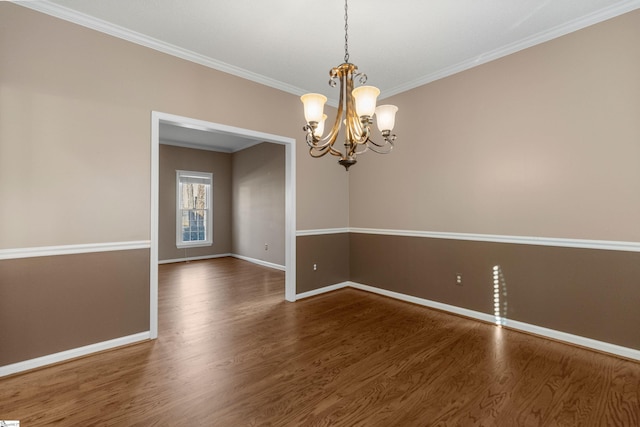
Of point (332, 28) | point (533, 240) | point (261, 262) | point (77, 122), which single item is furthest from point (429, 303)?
point (77, 122)

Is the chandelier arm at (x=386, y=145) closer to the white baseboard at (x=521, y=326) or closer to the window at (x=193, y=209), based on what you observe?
the white baseboard at (x=521, y=326)

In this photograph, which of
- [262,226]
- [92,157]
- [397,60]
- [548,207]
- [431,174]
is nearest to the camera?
[92,157]

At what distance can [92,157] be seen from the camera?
2646mm

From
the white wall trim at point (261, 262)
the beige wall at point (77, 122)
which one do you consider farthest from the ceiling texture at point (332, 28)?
the white wall trim at point (261, 262)

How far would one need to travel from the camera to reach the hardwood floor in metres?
1.82

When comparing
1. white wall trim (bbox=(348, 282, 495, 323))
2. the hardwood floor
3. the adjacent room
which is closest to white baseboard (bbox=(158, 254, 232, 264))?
the adjacent room

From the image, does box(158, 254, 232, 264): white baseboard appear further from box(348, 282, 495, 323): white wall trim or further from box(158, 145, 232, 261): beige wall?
box(348, 282, 495, 323): white wall trim

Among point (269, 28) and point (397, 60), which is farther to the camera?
point (397, 60)

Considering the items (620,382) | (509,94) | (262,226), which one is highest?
(509,94)

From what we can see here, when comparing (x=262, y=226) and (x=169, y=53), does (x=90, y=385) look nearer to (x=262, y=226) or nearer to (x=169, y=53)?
(x=169, y=53)

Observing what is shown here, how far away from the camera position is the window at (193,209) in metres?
7.23

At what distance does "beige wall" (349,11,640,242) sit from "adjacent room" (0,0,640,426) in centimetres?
2

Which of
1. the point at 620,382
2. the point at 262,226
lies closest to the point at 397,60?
the point at 620,382

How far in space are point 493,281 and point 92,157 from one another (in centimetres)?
424
